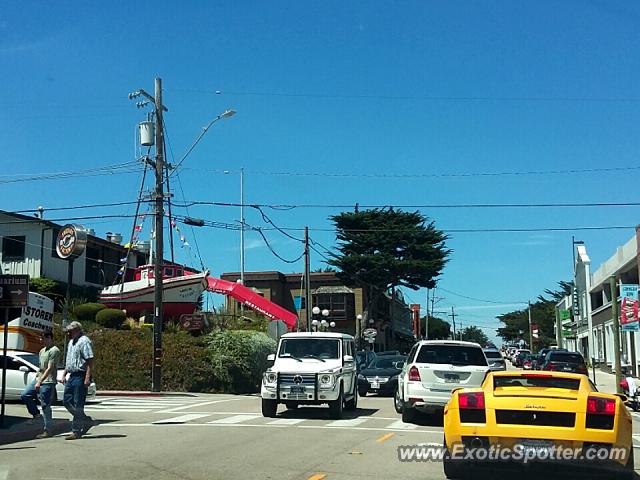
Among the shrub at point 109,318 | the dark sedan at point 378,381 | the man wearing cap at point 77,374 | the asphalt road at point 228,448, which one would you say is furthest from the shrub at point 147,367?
the man wearing cap at point 77,374

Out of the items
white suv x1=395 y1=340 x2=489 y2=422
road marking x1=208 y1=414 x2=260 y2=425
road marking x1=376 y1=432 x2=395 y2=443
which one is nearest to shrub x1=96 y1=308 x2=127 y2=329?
road marking x1=208 y1=414 x2=260 y2=425

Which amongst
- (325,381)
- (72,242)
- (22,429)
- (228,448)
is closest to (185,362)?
(72,242)

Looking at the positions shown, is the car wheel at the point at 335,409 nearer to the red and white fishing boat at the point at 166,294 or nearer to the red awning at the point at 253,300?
the red awning at the point at 253,300

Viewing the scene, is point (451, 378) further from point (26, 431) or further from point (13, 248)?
point (13, 248)

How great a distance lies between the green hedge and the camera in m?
28.5

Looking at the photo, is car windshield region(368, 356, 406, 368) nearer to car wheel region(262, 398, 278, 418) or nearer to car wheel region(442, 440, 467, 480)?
car wheel region(262, 398, 278, 418)

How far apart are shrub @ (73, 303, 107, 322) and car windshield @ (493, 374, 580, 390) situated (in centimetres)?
2785

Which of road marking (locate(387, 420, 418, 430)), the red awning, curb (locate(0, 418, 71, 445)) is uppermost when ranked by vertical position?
the red awning

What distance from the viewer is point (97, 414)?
18203mm

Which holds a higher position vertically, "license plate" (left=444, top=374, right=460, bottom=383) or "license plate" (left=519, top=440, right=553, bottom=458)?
"license plate" (left=444, top=374, right=460, bottom=383)

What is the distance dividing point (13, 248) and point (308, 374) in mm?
29228

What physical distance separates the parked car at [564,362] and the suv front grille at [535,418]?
24.8 metres

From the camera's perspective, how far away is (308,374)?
1694 centimetres

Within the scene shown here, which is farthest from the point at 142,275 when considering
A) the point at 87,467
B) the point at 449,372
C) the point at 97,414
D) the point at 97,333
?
the point at 87,467
